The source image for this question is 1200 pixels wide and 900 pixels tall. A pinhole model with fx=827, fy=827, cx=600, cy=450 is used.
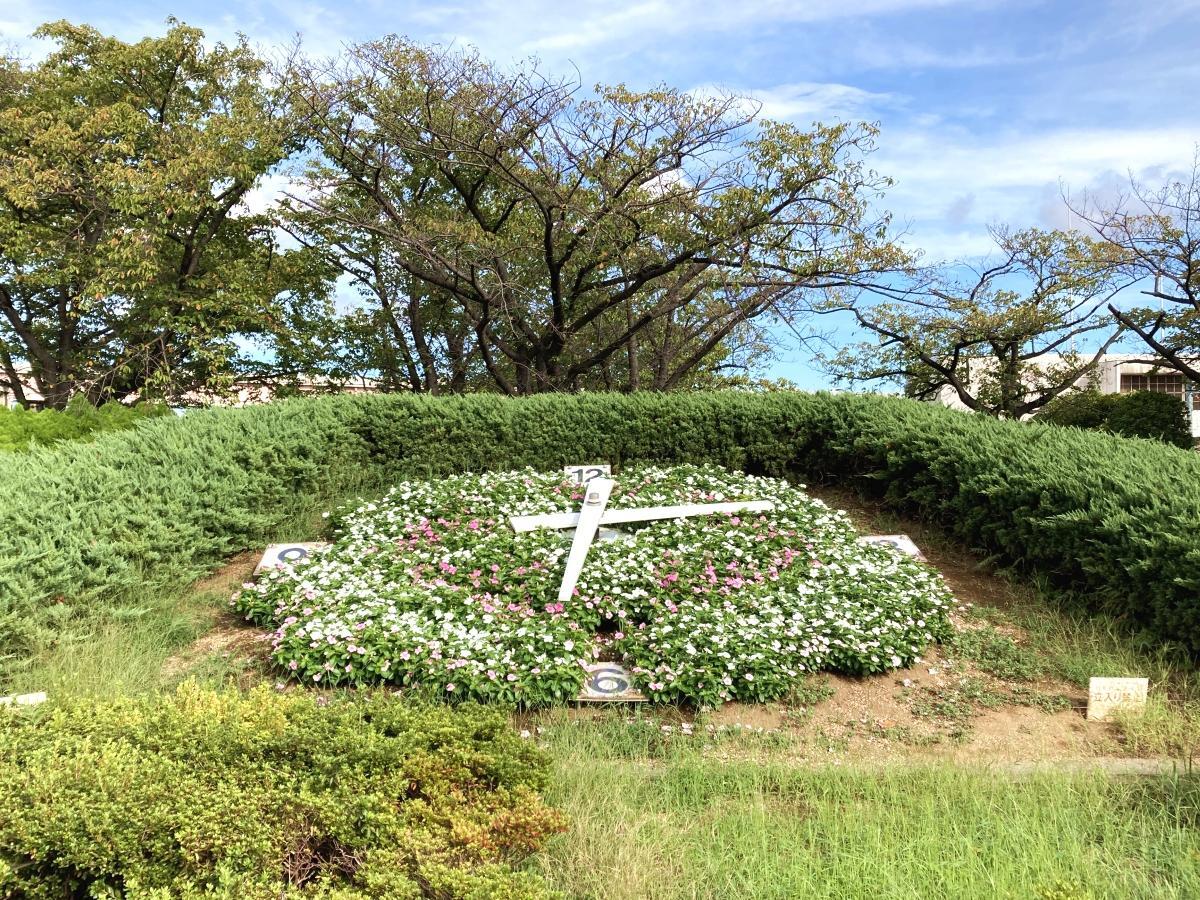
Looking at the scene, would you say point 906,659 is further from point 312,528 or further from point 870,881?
point 312,528

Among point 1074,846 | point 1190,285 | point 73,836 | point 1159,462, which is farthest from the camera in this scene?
point 1190,285

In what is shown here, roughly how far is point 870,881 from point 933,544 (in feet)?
15.8

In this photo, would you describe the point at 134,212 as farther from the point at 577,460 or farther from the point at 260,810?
the point at 260,810

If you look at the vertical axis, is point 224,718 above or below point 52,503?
below

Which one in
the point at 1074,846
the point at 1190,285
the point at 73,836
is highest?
the point at 1190,285

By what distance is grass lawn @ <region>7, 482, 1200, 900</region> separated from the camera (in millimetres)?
2752

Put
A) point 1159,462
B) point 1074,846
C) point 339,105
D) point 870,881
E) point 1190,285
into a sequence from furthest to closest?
point 1190,285 < point 339,105 < point 1159,462 < point 1074,846 < point 870,881

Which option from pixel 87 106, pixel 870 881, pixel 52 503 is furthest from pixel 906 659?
pixel 87 106

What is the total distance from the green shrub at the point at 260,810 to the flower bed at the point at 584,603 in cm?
145

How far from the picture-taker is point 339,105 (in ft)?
38.4

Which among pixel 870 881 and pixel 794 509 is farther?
pixel 794 509

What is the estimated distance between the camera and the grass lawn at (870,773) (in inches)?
108

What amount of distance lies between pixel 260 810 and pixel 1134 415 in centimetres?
1654

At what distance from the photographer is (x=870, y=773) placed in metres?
3.58
